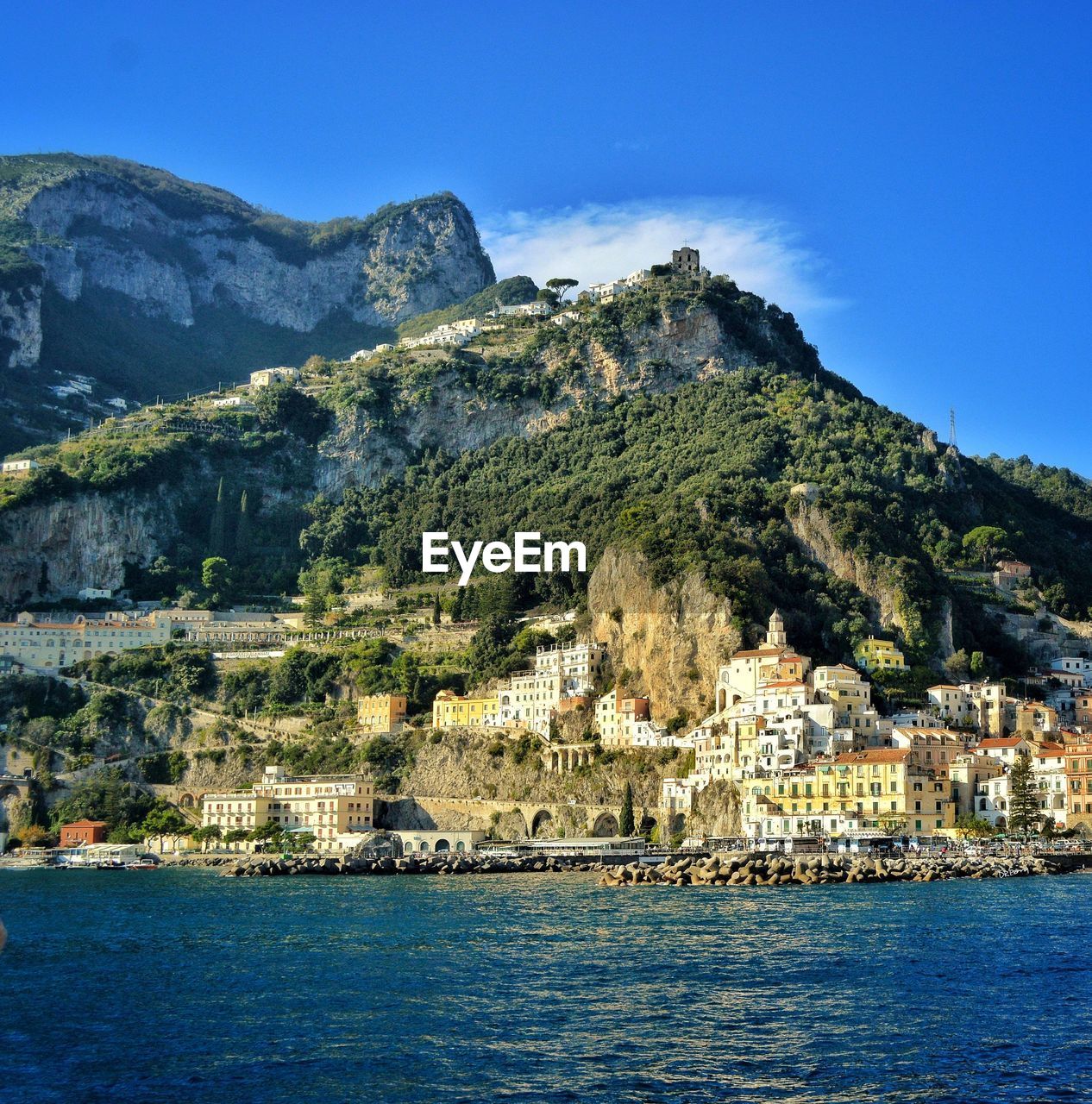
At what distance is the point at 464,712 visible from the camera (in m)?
106

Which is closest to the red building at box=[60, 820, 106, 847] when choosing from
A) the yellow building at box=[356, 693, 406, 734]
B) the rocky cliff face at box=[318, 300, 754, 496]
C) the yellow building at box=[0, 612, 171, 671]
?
the yellow building at box=[356, 693, 406, 734]

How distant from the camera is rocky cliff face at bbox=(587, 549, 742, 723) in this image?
9688 cm

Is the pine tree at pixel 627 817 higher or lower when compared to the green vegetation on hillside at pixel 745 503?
lower

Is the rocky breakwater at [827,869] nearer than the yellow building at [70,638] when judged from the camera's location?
Yes

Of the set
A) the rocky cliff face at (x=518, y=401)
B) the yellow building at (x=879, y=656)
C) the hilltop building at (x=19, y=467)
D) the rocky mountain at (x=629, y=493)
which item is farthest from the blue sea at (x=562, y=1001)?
the rocky cliff face at (x=518, y=401)

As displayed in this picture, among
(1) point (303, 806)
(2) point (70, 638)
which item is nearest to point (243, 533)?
(2) point (70, 638)

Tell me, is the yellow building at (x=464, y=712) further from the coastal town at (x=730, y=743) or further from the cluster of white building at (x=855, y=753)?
the cluster of white building at (x=855, y=753)

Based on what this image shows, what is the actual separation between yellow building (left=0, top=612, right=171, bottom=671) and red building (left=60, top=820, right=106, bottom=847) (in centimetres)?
1989

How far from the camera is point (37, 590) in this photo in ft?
445

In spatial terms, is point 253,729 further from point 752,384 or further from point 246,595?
point 752,384

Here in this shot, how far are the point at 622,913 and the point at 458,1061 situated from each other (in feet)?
88.5

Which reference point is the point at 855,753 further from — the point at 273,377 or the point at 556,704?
the point at 273,377

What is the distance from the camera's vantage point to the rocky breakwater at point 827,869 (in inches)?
2783

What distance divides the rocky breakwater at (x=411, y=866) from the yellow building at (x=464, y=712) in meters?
16.2
